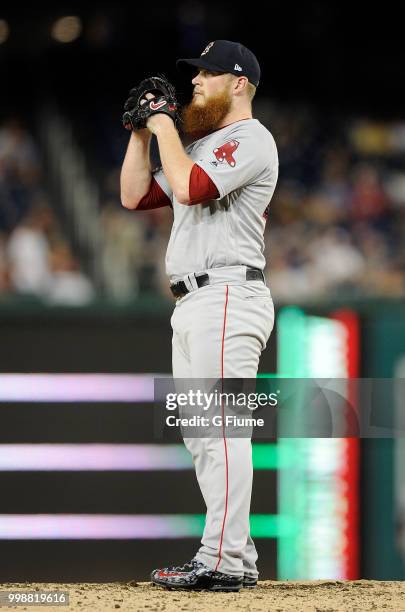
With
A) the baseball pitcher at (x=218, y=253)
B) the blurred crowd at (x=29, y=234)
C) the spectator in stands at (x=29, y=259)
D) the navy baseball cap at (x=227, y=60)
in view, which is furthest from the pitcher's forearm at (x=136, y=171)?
the spectator in stands at (x=29, y=259)

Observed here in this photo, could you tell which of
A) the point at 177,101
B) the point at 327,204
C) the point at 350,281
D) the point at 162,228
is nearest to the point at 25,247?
the point at 162,228

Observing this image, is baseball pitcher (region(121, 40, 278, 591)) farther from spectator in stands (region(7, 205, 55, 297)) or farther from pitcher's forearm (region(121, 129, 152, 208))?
spectator in stands (region(7, 205, 55, 297))

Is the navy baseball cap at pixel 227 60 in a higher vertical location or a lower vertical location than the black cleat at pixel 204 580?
higher

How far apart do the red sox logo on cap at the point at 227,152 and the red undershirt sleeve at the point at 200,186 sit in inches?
3.8

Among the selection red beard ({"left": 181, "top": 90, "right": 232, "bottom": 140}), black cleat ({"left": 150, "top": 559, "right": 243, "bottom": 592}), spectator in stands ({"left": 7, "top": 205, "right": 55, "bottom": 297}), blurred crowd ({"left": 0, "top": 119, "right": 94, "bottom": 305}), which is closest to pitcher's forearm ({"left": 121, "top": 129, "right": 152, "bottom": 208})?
red beard ({"left": 181, "top": 90, "right": 232, "bottom": 140})

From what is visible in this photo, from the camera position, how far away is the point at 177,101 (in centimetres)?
376

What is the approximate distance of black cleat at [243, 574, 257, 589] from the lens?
373 cm

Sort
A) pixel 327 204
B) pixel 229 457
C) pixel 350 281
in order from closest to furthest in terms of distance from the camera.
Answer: pixel 229 457 < pixel 350 281 < pixel 327 204

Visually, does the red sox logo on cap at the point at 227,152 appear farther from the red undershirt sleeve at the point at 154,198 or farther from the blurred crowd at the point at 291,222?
the blurred crowd at the point at 291,222

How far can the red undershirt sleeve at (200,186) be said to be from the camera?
3518mm

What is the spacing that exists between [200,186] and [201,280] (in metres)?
0.33

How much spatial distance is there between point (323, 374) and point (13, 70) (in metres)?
8.64

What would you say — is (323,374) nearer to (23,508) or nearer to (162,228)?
(23,508)

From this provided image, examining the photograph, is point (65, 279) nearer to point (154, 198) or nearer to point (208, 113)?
point (154, 198)
